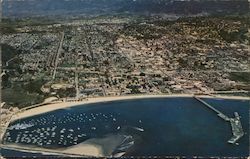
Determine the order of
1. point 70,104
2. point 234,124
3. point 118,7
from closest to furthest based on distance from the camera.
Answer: point 234,124 → point 70,104 → point 118,7

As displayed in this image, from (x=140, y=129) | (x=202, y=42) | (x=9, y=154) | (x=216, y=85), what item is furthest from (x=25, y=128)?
(x=202, y=42)

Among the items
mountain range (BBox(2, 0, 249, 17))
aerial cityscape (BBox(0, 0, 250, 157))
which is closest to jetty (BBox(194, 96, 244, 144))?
aerial cityscape (BBox(0, 0, 250, 157))

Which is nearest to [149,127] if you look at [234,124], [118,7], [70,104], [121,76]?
[234,124]

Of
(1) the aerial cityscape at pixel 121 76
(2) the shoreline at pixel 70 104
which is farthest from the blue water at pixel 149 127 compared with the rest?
(2) the shoreline at pixel 70 104

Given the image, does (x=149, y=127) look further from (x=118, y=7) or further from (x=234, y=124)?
(x=118, y=7)

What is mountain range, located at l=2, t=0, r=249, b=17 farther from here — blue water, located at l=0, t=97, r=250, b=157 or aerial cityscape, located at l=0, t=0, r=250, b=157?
blue water, located at l=0, t=97, r=250, b=157
